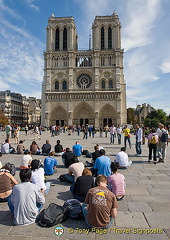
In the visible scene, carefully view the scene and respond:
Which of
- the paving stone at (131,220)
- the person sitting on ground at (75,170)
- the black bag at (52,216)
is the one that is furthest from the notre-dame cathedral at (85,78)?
the black bag at (52,216)

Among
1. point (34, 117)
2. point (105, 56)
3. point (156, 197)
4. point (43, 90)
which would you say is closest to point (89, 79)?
point (105, 56)

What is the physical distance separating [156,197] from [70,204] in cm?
221

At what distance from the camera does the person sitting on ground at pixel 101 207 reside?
2828mm

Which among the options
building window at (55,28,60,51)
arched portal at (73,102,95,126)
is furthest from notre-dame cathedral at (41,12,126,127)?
building window at (55,28,60,51)

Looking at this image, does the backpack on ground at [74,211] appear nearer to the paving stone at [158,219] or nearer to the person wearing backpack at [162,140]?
the paving stone at [158,219]

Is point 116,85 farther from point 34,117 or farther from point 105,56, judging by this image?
point 34,117

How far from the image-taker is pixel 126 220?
3369 millimetres

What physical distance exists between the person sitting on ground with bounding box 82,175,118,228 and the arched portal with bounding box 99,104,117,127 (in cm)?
3926

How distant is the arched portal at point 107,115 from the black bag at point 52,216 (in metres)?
39.0

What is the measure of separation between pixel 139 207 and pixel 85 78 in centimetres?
4129

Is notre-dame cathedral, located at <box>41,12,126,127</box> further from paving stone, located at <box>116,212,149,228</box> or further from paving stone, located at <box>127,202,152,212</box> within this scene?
paving stone, located at <box>116,212,149,228</box>

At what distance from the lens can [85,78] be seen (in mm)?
43438

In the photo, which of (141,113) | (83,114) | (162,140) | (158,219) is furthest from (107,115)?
(158,219)

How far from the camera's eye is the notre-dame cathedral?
41375 mm
